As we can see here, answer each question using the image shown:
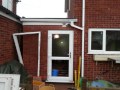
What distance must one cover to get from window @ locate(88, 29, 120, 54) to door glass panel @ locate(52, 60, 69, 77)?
3.93 feet

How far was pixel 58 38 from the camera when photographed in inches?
492

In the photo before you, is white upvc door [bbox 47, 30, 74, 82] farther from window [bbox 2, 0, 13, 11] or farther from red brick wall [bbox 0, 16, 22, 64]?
window [bbox 2, 0, 13, 11]

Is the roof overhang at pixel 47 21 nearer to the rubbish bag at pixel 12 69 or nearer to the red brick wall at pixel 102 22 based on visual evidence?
the red brick wall at pixel 102 22

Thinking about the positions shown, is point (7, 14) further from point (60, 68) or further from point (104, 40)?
point (104, 40)

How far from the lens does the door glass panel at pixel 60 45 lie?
12.5 metres

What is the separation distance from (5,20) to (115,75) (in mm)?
5121

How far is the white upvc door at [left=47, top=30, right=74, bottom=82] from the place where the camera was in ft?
40.7

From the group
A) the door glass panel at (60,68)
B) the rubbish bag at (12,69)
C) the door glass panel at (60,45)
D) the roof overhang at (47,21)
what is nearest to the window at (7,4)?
the roof overhang at (47,21)

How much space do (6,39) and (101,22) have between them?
13.4 feet

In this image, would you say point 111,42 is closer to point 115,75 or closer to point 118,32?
point 118,32

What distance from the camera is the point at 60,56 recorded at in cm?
1244

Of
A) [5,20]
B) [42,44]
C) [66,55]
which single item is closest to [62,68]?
[66,55]

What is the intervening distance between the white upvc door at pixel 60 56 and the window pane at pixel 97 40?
37.0 inches

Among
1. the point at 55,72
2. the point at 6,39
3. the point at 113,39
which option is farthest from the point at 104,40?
the point at 6,39
